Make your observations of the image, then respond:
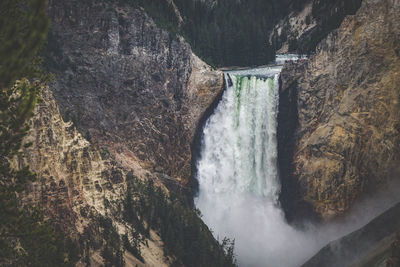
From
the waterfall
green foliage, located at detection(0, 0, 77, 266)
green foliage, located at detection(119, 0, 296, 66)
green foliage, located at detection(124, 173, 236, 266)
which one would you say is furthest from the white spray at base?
green foliage, located at detection(0, 0, 77, 266)

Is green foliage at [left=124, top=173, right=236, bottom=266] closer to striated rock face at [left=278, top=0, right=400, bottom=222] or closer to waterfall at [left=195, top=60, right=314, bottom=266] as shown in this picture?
waterfall at [left=195, top=60, right=314, bottom=266]

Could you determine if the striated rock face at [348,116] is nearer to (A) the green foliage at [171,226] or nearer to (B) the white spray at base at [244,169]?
(B) the white spray at base at [244,169]

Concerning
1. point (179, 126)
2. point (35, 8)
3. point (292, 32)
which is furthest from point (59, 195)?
point (292, 32)

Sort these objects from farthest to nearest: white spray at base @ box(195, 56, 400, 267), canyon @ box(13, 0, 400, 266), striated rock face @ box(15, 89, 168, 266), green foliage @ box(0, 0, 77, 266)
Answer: white spray at base @ box(195, 56, 400, 267) < canyon @ box(13, 0, 400, 266) < striated rock face @ box(15, 89, 168, 266) < green foliage @ box(0, 0, 77, 266)

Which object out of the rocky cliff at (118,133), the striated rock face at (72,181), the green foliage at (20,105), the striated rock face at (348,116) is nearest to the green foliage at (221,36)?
the rocky cliff at (118,133)

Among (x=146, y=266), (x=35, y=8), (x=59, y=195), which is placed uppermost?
(x=35, y=8)

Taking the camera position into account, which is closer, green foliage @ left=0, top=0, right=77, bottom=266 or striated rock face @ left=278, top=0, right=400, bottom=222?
green foliage @ left=0, top=0, right=77, bottom=266

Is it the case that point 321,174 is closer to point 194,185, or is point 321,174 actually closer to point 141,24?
point 194,185
